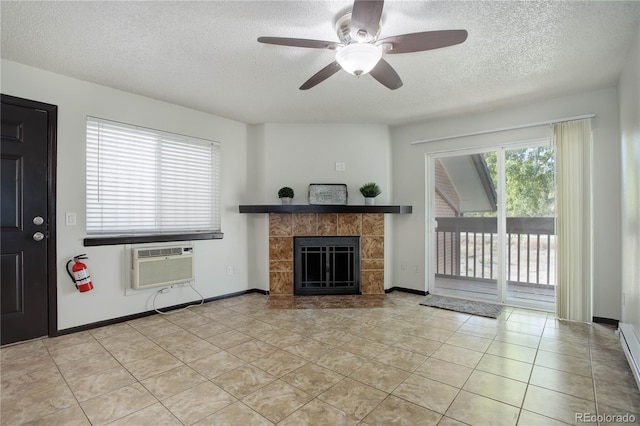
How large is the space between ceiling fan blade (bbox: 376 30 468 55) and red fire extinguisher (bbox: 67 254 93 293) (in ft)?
10.4

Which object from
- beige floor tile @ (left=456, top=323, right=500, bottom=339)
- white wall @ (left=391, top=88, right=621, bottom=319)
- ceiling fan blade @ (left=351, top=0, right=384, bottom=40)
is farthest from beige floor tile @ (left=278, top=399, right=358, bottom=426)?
white wall @ (left=391, top=88, right=621, bottom=319)

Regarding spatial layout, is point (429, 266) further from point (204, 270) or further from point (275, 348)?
point (204, 270)

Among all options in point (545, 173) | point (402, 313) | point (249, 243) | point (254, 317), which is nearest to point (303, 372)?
point (254, 317)

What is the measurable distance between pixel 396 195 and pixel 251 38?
303 cm

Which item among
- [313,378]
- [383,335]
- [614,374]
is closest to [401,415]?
[313,378]

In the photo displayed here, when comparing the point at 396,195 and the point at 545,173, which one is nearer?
the point at 545,173

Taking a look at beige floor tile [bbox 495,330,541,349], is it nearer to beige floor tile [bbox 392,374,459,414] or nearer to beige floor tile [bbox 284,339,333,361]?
beige floor tile [bbox 392,374,459,414]

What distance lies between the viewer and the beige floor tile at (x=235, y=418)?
5.49 feet

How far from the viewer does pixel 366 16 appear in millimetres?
1680

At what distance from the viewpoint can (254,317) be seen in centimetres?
342

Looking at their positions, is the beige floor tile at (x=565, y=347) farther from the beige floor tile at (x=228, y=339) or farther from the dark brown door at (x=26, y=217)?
the dark brown door at (x=26, y=217)

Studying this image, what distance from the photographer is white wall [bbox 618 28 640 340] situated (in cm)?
225

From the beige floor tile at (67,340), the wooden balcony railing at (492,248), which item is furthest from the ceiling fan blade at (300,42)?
the wooden balcony railing at (492,248)

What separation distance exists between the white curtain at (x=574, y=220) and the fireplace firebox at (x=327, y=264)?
229 cm
